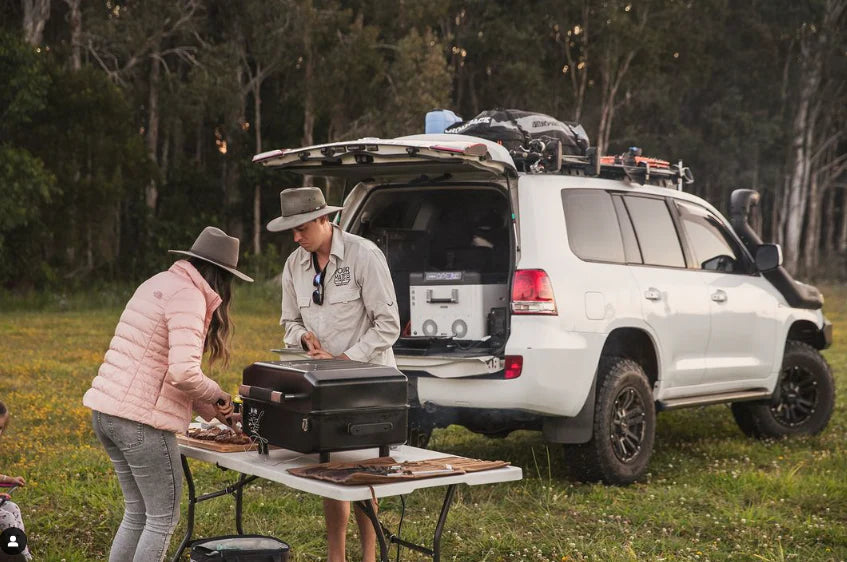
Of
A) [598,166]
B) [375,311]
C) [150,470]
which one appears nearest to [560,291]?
[598,166]

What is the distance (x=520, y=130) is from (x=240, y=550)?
13.6 feet

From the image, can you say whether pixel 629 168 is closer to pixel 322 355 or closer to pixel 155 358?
pixel 322 355

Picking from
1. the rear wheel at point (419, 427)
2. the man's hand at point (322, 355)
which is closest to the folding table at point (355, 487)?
the man's hand at point (322, 355)

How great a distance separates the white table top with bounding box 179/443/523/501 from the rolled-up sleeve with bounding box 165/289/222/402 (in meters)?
0.32

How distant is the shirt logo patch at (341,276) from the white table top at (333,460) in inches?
35.6

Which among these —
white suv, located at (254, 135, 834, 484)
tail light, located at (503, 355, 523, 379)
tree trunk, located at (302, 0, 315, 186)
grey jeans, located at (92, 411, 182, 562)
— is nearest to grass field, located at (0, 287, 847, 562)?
white suv, located at (254, 135, 834, 484)

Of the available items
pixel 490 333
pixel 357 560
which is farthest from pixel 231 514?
pixel 490 333

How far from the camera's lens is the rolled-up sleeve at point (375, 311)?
532 centimetres

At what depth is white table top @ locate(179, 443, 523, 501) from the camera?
13.1ft

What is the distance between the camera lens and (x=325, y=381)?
Answer: 170 inches

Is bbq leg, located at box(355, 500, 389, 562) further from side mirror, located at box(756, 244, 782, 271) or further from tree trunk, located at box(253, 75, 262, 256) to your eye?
tree trunk, located at box(253, 75, 262, 256)

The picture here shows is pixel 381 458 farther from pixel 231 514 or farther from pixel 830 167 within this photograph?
pixel 830 167

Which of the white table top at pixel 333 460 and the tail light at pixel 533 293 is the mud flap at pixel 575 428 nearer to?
the tail light at pixel 533 293

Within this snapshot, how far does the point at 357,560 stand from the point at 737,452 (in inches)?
159
